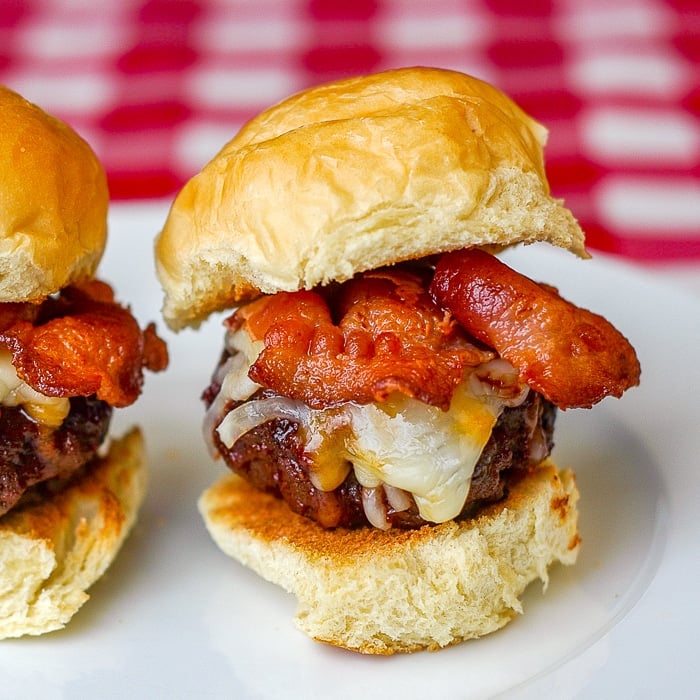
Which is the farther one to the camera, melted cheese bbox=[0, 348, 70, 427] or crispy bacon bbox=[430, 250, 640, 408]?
melted cheese bbox=[0, 348, 70, 427]

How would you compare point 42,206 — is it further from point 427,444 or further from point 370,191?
point 427,444

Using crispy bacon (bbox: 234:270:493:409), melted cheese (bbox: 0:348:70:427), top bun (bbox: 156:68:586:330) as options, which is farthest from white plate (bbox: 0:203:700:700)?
top bun (bbox: 156:68:586:330)

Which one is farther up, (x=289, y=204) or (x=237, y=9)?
(x=289, y=204)

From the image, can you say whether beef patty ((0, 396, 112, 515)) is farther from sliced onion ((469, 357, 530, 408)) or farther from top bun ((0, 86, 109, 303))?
sliced onion ((469, 357, 530, 408))

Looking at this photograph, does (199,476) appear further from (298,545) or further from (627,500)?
(627,500)

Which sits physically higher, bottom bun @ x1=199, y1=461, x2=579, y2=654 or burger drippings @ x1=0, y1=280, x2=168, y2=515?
burger drippings @ x1=0, y1=280, x2=168, y2=515

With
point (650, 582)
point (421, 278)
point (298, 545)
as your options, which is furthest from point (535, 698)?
point (421, 278)

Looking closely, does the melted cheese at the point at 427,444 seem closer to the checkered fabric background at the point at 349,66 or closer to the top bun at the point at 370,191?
the top bun at the point at 370,191

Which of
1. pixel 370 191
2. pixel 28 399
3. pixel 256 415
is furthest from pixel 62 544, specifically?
pixel 370 191
